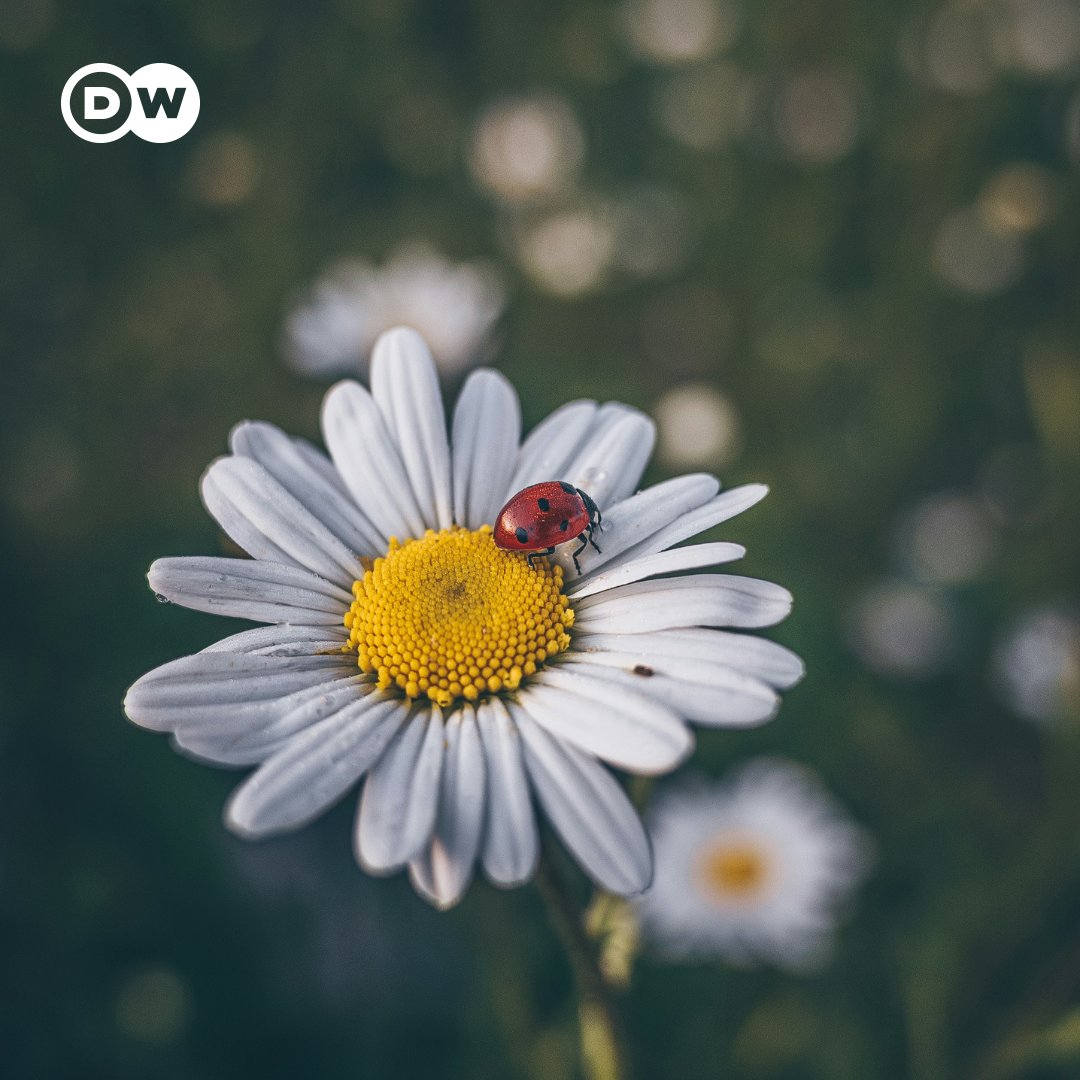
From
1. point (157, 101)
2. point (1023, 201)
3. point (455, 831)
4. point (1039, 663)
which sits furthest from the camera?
point (1023, 201)

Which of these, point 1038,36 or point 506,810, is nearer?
point 506,810

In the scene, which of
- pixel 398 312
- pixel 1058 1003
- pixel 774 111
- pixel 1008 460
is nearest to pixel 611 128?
pixel 774 111

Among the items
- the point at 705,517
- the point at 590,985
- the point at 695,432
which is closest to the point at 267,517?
the point at 705,517

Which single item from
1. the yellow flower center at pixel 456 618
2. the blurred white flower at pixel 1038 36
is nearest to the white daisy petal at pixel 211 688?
the yellow flower center at pixel 456 618

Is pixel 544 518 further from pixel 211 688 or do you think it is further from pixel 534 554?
pixel 211 688

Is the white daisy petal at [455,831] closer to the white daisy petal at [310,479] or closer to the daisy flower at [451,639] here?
the daisy flower at [451,639]

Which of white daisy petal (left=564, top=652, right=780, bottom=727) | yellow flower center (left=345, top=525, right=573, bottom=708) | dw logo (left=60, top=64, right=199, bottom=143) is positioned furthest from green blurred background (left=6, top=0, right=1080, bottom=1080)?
white daisy petal (left=564, top=652, right=780, bottom=727)

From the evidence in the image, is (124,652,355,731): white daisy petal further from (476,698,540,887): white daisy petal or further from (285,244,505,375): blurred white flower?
(285,244,505,375): blurred white flower
